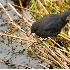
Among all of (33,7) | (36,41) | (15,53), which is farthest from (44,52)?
(33,7)

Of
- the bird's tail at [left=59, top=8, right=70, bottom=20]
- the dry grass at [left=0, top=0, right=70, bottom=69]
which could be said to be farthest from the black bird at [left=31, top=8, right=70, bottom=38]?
the dry grass at [left=0, top=0, right=70, bottom=69]

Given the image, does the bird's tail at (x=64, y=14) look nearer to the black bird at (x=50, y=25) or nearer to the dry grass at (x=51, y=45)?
the black bird at (x=50, y=25)

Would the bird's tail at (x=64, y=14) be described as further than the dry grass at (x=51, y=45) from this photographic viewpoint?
No

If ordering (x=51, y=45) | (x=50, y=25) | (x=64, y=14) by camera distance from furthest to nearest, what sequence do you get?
(x=51, y=45) → (x=50, y=25) → (x=64, y=14)

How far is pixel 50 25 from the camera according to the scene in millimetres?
5754

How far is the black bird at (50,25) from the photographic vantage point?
223 inches

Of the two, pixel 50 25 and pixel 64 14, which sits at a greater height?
pixel 64 14

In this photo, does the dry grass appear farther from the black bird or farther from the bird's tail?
the bird's tail

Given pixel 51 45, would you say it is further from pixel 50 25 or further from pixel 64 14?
pixel 64 14

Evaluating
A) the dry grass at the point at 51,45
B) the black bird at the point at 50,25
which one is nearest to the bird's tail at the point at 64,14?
the black bird at the point at 50,25

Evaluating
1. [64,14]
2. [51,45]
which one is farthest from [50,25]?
[51,45]

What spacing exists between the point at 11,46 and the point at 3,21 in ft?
2.51

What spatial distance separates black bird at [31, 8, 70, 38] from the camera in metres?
5.67

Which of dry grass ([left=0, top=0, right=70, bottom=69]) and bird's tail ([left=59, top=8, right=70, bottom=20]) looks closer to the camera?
bird's tail ([left=59, top=8, right=70, bottom=20])
